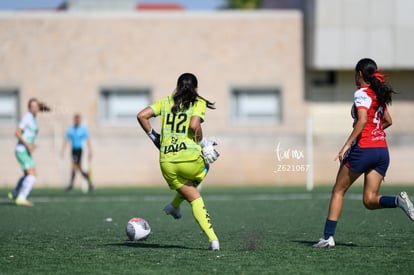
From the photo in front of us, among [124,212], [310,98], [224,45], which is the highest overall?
[224,45]

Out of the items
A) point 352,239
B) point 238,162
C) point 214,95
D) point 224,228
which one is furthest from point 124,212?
point 214,95

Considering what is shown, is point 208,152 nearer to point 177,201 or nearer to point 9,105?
point 177,201

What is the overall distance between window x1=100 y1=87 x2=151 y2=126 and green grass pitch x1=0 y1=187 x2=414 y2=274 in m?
16.3

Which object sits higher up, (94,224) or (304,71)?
(304,71)

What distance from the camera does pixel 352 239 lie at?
1072 cm

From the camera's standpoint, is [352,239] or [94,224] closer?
[352,239]

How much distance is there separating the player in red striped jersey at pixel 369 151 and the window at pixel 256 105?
78.3ft

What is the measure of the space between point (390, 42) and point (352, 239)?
22119 millimetres

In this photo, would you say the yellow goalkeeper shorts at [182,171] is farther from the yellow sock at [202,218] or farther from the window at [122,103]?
the window at [122,103]

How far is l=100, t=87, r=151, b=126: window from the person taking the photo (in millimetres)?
33719

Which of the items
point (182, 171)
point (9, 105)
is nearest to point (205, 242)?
point (182, 171)

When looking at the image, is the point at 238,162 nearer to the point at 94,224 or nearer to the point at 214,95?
the point at 214,95

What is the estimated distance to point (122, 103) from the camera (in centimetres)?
3381

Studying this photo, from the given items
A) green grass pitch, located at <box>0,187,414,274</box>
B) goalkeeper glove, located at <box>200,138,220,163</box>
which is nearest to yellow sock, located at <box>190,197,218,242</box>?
green grass pitch, located at <box>0,187,414,274</box>
